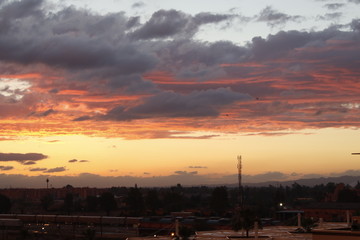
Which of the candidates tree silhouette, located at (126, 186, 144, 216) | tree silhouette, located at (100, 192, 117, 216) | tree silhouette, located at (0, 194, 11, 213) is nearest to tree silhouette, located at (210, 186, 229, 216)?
tree silhouette, located at (126, 186, 144, 216)

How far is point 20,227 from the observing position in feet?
352

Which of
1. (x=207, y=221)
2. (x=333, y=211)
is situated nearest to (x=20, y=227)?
(x=207, y=221)

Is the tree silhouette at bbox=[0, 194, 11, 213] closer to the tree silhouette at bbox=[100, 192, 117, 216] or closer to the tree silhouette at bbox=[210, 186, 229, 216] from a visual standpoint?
the tree silhouette at bbox=[100, 192, 117, 216]

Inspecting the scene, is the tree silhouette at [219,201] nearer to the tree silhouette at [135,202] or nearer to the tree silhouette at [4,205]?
the tree silhouette at [135,202]

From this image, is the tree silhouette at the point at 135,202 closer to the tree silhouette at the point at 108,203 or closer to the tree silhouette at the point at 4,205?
the tree silhouette at the point at 108,203

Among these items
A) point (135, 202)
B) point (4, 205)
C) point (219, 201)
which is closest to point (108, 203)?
point (135, 202)

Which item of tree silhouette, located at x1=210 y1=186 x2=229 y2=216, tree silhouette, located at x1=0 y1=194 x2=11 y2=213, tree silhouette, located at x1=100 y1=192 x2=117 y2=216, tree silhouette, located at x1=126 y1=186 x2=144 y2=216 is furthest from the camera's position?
tree silhouette, located at x1=0 y1=194 x2=11 y2=213

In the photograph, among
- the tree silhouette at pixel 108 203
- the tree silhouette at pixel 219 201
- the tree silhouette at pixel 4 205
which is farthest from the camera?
the tree silhouette at pixel 4 205

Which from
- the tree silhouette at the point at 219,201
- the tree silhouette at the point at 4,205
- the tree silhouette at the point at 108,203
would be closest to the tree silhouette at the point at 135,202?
the tree silhouette at the point at 108,203

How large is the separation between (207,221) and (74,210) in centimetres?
9659

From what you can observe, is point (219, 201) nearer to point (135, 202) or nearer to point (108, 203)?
point (135, 202)

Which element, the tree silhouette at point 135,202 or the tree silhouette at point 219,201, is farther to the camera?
the tree silhouette at point 135,202

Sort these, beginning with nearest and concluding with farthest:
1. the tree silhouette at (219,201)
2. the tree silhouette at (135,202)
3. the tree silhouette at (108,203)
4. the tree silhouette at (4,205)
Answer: the tree silhouette at (219,201) → the tree silhouette at (135,202) → the tree silhouette at (108,203) → the tree silhouette at (4,205)

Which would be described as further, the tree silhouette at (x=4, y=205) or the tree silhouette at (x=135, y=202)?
the tree silhouette at (x=4, y=205)
